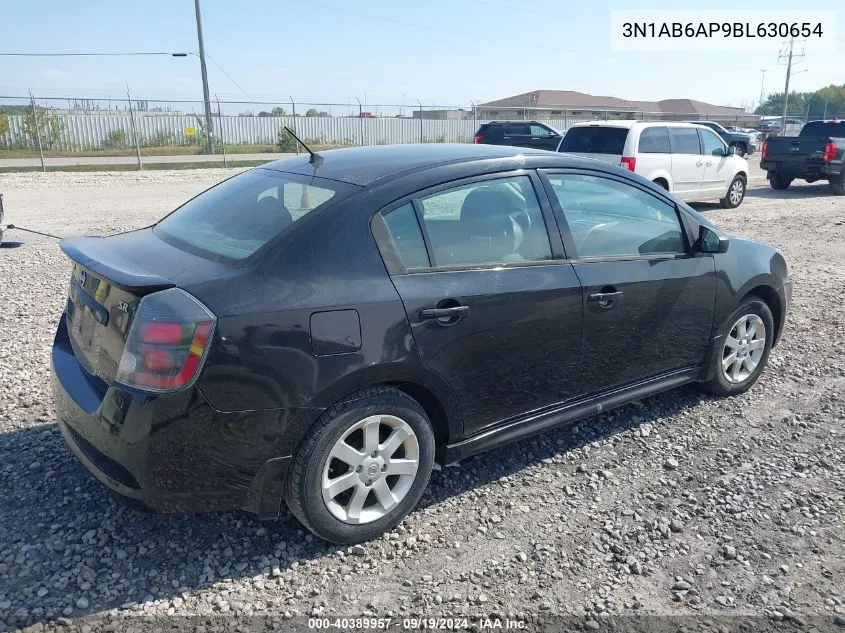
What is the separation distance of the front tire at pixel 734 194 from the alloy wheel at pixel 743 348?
35.2 ft

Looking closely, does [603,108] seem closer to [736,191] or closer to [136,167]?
[136,167]

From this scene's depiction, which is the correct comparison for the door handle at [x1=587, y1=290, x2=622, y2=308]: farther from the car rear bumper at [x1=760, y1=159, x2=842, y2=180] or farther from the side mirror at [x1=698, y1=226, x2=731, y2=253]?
the car rear bumper at [x1=760, y1=159, x2=842, y2=180]

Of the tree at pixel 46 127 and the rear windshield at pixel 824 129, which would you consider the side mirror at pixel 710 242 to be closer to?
the rear windshield at pixel 824 129

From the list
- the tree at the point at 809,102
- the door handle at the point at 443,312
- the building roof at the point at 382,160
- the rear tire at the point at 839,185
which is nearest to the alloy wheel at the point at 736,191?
the rear tire at the point at 839,185

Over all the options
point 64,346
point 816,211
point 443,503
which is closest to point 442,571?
point 443,503

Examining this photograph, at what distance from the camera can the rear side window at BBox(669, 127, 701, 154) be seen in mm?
13078

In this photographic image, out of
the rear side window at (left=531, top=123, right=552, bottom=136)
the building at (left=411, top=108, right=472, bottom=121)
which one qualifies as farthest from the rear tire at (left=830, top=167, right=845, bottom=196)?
the building at (left=411, top=108, right=472, bottom=121)

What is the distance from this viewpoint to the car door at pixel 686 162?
13086 millimetres

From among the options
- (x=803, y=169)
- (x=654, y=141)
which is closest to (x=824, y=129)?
(x=803, y=169)

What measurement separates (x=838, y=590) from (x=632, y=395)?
145cm

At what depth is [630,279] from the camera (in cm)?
390

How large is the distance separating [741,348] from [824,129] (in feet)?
59.3

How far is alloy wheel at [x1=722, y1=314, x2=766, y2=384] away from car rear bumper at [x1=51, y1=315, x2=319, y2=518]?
3105 mm

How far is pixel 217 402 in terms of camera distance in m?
2.72
